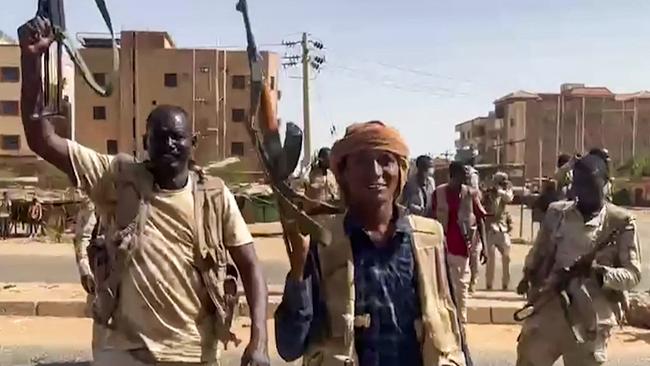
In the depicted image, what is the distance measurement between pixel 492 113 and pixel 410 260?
88687 mm

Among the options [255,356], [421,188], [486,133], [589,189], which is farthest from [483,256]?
[486,133]

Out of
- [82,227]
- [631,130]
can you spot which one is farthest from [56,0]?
[631,130]

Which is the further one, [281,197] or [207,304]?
[207,304]

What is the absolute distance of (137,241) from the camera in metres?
3.30

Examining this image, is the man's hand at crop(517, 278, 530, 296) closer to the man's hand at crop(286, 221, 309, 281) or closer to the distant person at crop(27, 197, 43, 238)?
the man's hand at crop(286, 221, 309, 281)

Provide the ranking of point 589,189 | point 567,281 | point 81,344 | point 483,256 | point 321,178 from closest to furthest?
point 589,189, point 567,281, point 321,178, point 81,344, point 483,256

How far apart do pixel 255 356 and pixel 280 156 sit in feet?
2.72

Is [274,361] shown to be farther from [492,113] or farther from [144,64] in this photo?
[492,113]

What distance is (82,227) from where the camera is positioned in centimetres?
593

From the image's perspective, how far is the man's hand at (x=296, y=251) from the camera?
2.71m

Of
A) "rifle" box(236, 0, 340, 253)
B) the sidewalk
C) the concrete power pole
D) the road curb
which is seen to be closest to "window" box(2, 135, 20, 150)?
the concrete power pole

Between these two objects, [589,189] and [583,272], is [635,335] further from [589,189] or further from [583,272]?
[589,189]

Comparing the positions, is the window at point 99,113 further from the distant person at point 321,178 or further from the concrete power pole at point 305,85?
the distant person at point 321,178

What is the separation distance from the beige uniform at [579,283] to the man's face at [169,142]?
2164 mm
